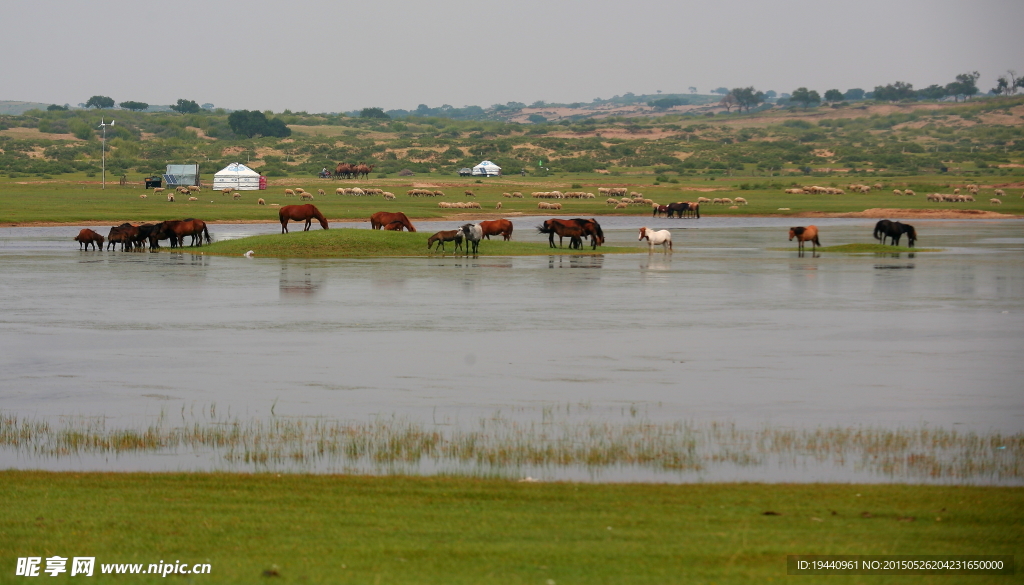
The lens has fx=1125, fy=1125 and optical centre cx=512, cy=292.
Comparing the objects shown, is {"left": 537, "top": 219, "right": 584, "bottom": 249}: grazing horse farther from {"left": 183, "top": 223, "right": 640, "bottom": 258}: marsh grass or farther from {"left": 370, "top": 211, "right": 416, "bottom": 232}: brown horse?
{"left": 370, "top": 211, "right": 416, "bottom": 232}: brown horse

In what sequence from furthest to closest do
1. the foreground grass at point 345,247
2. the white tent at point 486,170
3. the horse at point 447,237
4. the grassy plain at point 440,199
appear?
the white tent at point 486,170 → the grassy plain at point 440,199 → the horse at point 447,237 → the foreground grass at point 345,247

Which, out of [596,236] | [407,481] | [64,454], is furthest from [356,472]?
[596,236]

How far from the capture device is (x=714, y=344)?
Answer: 23547mm

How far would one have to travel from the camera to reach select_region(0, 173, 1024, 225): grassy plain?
73750mm

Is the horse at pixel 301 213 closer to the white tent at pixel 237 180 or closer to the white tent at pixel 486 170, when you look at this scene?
the white tent at pixel 237 180

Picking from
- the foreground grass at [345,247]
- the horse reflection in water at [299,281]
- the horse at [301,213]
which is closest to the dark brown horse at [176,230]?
the foreground grass at [345,247]

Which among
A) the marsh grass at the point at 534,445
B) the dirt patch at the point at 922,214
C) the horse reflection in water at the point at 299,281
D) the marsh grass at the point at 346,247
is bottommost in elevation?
the marsh grass at the point at 534,445

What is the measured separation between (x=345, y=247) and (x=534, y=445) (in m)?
33.6

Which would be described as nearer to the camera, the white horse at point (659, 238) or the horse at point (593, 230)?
the horse at point (593, 230)

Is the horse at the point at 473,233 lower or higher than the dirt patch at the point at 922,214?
lower

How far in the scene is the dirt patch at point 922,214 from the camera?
80625mm

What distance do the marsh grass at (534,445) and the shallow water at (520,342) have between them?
0.47 meters

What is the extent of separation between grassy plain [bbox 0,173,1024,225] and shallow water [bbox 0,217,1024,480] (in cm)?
3195

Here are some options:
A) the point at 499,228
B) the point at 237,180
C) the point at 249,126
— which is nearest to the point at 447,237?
the point at 499,228
